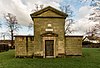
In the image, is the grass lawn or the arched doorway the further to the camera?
the arched doorway

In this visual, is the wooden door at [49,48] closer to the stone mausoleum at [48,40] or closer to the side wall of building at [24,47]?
the stone mausoleum at [48,40]

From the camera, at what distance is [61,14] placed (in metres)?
30.6

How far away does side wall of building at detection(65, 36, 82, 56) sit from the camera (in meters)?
30.5

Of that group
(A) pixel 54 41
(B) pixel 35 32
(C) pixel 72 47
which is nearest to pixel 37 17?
(B) pixel 35 32

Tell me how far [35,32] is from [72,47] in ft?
17.6

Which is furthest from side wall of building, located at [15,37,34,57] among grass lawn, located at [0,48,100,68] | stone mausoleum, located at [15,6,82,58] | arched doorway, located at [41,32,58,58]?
grass lawn, located at [0,48,100,68]

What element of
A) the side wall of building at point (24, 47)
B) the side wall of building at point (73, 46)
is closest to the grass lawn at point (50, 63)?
the side wall of building at point (24, 47)

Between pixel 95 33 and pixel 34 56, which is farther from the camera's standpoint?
pixel 34 56

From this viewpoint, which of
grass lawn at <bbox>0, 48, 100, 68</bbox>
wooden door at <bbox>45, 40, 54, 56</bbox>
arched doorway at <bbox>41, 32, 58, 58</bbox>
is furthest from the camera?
wooden door at <bbox>45, 40, 54, 56</bbox>

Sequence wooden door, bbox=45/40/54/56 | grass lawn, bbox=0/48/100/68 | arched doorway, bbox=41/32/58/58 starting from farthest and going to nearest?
wooden door, bbox=45/40/54/56, arched doorway, bbox=41/32/58/58, grass lawn, bbox=0/48/100/68

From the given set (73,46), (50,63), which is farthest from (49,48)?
(50,63)

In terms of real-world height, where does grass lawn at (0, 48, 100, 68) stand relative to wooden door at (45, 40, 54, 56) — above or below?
below

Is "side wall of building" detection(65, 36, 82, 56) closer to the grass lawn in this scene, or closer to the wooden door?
the wooden door

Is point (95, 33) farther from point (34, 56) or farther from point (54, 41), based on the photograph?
point (34, 56)
